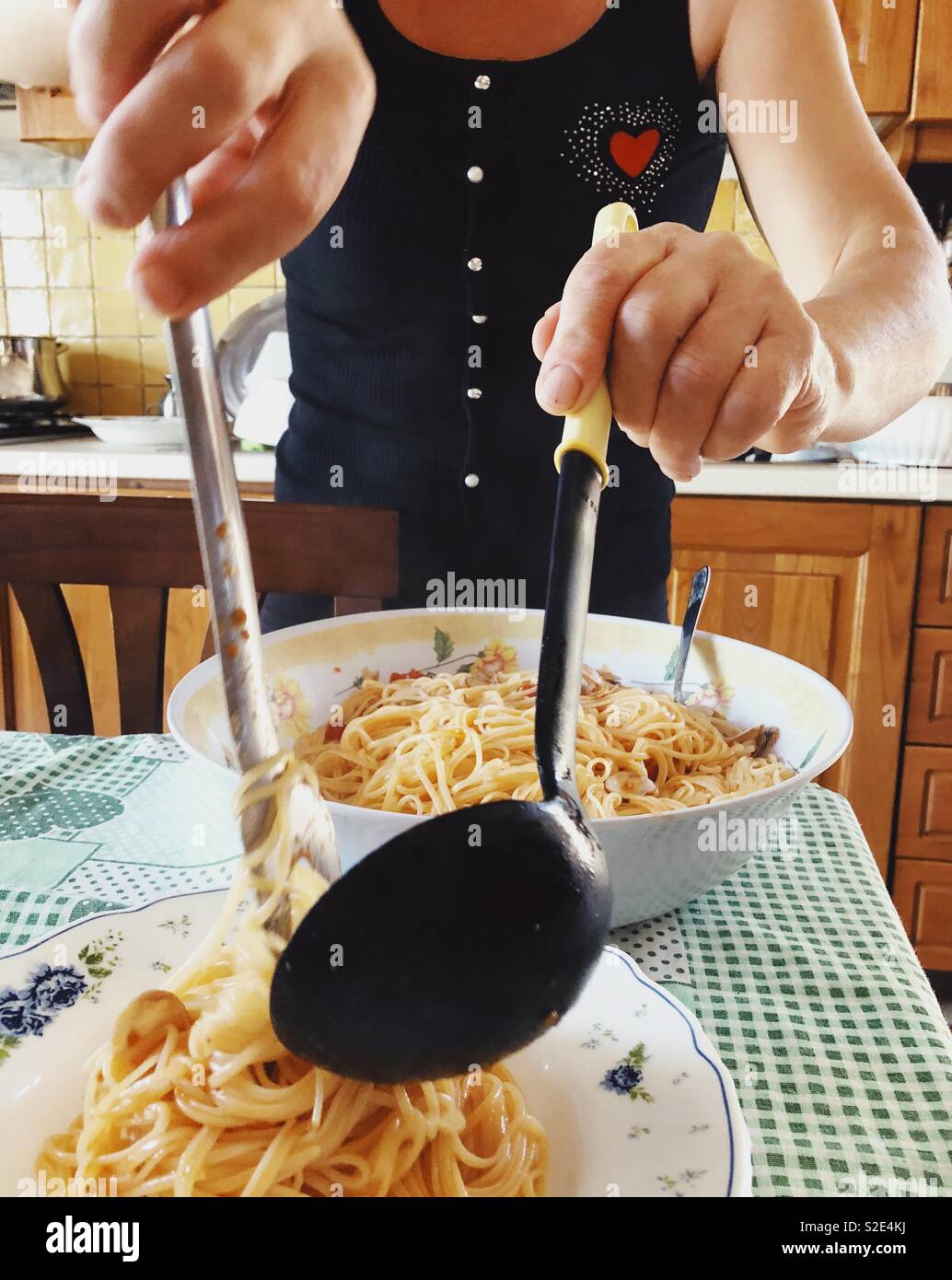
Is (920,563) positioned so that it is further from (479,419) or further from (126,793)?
(126,793)

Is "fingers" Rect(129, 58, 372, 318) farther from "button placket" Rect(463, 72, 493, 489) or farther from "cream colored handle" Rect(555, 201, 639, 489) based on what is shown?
"button placket" Rect(463, 72, 493, 489)

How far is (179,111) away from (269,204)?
0.04 metres

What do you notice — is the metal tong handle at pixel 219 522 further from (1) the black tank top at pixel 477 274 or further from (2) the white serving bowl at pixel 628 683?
(1) the black tank top at pixel 477 274

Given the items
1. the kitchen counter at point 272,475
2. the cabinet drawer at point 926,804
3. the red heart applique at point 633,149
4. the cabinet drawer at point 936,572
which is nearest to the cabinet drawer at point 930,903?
the cabinet drawer at point 926,804

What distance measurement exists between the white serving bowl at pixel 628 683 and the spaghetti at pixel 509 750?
0.08 ft

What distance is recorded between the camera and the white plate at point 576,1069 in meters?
0.38

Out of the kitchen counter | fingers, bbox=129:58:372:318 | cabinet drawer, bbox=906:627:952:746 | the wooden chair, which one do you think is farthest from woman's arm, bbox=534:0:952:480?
cabinet drawer, bbox=906:627:952:746

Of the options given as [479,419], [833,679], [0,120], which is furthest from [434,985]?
[0,120]

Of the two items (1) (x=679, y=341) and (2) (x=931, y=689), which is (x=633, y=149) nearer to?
(1) (x=679, y=341)

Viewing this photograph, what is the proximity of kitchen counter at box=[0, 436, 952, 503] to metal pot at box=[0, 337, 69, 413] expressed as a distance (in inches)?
8.6

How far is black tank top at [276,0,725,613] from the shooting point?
990 millimetres

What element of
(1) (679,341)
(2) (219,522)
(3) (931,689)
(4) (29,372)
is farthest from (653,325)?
(4) (29,372)
